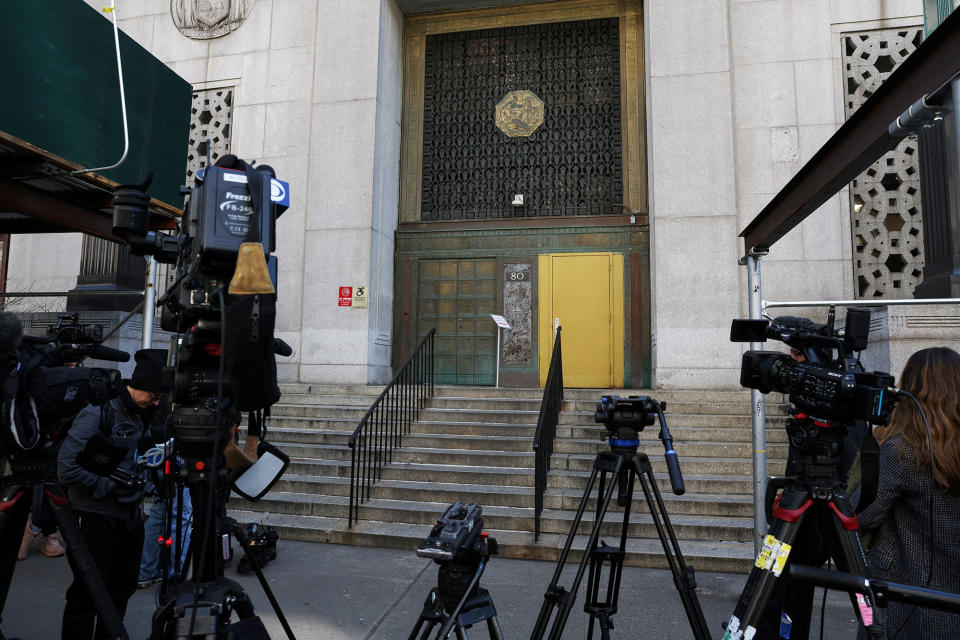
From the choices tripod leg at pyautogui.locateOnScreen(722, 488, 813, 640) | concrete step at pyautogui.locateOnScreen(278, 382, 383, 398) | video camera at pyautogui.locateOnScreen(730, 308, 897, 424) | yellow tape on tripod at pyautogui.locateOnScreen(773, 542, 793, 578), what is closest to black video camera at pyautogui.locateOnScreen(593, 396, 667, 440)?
video camera at pyautogui.locateOnScreen(730, 308, 897, 424)

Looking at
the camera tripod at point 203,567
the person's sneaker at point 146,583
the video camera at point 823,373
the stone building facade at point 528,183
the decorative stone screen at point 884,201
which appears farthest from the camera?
the stone building facade at point 528,183

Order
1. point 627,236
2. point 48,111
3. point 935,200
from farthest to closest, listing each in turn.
Result: point 627,236 < point 935,200 < point 48,111

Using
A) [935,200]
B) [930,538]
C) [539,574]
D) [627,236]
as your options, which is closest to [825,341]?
[930,538]

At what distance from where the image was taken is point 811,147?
925cm

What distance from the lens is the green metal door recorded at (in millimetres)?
10734

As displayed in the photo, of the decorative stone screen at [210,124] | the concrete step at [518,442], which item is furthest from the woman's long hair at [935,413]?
the decorative stone screen at [210,124]

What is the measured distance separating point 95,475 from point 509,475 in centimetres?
430

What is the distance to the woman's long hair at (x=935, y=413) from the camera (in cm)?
227

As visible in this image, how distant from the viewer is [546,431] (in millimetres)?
6645

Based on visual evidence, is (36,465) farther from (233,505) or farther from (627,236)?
(627,236)

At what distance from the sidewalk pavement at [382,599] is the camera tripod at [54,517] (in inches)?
38.6

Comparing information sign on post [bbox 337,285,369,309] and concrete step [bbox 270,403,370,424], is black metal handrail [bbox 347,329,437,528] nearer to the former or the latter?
concrete step [bbox 270,403,370,424]

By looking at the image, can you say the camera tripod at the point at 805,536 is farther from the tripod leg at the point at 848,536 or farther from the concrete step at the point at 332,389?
the concrete step at the point at 332,389

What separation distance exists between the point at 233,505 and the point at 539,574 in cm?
366
